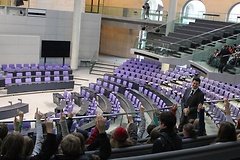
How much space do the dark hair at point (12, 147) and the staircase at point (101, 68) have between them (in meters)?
21.4

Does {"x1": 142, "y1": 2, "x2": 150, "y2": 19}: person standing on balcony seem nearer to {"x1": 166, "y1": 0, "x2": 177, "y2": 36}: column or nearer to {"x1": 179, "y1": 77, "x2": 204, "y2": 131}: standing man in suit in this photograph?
{"x1": 166, "y1": 0, "x2": 177, "y2": 36}: column

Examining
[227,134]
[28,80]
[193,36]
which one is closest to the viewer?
[227,134]

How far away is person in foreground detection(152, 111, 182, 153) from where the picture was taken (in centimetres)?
338

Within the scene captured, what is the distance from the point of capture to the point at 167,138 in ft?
11.4

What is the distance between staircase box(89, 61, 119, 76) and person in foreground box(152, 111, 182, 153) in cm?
2061

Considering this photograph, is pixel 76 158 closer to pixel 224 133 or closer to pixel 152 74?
pixel 224 133

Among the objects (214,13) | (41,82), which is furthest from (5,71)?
(214,13)

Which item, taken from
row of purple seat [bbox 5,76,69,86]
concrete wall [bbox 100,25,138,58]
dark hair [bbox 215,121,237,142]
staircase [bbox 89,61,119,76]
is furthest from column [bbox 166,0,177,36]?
dark hair [bbox 215,121,237,142]

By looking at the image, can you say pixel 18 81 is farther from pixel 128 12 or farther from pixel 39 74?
pixel 128 12

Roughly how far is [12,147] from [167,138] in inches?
61.8

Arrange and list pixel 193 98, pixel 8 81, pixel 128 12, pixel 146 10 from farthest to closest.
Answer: pixel 128 12, pixel 146 10, pixel 8 81, pixel 193 98

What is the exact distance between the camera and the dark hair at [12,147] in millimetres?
2721

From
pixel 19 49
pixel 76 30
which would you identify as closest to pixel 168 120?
pixel 19 49

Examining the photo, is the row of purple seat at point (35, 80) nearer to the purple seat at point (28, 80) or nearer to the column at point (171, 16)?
the purple seat at point (28, 80)
